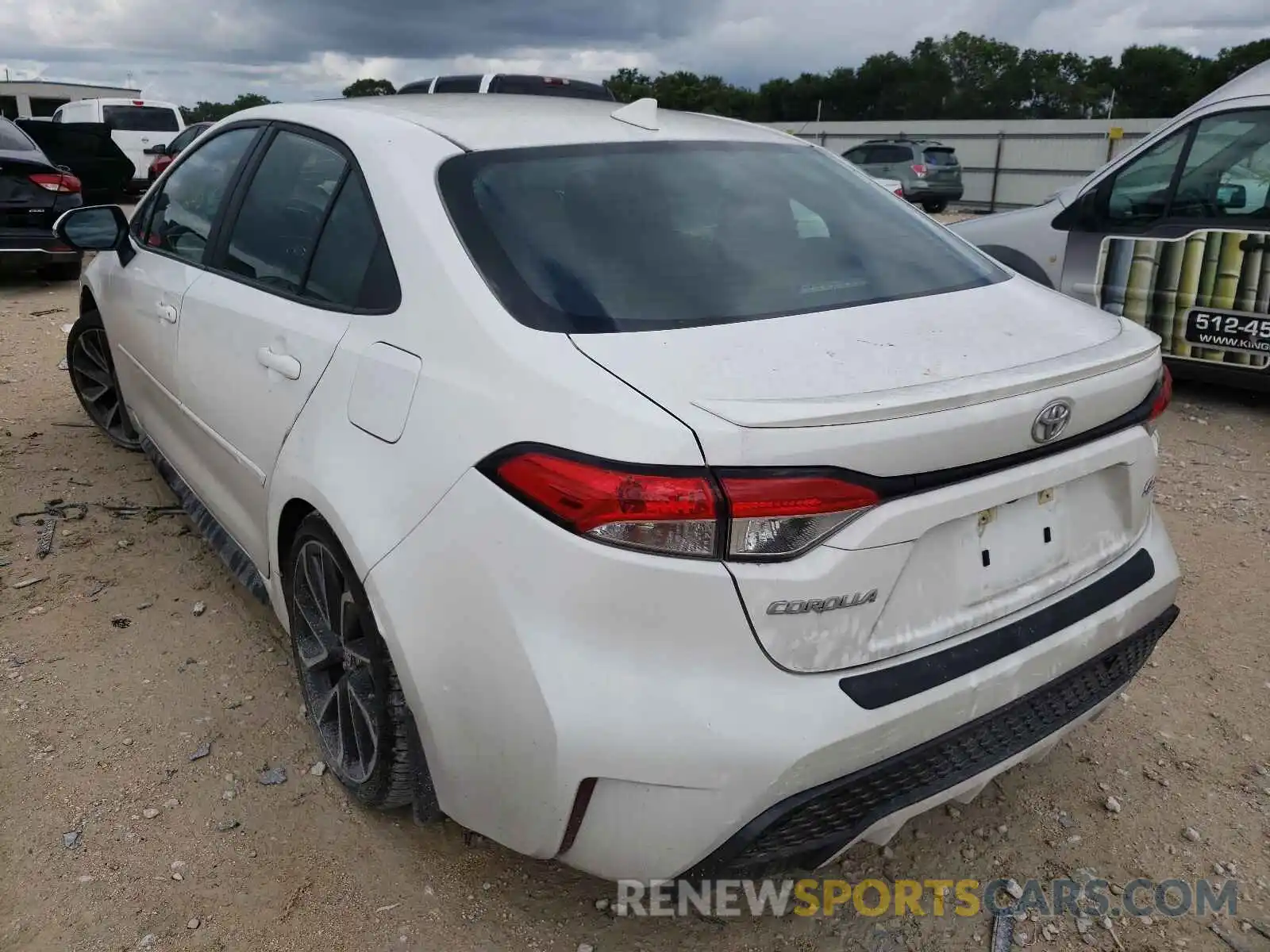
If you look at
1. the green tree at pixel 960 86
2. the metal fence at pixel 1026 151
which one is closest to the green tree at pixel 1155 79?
the green tree at pixel 960 86

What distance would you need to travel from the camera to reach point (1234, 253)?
17.1 ft

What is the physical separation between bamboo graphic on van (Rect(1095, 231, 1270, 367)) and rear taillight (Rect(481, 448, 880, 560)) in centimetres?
461

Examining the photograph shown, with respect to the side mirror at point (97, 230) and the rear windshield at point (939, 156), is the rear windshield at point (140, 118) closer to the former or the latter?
the rear windshield at point (939, 156)

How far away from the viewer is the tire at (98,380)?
4.50 m

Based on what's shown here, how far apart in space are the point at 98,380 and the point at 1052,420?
4402 mm

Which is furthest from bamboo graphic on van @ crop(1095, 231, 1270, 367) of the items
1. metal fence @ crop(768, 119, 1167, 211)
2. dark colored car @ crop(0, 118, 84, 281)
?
metal fence @ crop(768, 119, 1167, 211)

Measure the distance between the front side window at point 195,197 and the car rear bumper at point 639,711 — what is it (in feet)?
5.89

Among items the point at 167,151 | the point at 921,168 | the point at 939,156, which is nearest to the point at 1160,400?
the point at 167,151

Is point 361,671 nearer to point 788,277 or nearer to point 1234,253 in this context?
point 788,277

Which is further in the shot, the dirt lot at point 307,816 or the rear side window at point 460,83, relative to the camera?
the rear side window at point 460,83

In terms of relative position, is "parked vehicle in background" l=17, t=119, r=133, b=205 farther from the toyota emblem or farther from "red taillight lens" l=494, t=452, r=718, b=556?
the toyota emblem

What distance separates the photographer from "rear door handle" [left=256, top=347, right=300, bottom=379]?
2.39m

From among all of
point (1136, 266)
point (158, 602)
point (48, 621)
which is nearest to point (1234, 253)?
point (1136, 266)

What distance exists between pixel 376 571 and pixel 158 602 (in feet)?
6.07
